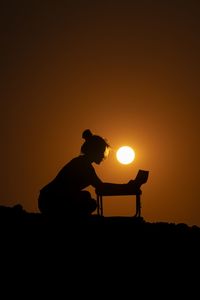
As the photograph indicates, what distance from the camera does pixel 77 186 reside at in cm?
733

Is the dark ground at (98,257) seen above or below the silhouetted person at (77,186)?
below

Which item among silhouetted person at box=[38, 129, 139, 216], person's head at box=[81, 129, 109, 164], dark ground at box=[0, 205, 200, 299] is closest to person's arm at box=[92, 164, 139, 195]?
silhouetted person at box=[38, 129, 139, 216]

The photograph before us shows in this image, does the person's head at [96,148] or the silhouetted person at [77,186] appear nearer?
the silhouetted person at [77,186]

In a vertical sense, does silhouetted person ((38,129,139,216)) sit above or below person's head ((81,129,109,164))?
below

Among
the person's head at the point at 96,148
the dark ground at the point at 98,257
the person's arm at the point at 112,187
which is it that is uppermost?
the person's head at the point at 96,148

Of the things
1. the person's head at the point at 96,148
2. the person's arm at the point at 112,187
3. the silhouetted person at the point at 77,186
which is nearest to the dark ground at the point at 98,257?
the silhouetted person at the point at 77,186

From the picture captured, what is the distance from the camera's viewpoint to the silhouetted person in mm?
7090

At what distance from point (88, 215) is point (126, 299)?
8.94ft

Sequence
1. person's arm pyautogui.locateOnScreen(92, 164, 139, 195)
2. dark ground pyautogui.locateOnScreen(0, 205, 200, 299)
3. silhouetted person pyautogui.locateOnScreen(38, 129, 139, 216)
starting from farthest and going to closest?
person's arm pyautogui.locateOnScreen(92, 164, 139, 195) < silhouetted person pyautogui.locateOnScreen(38, 129, 139, 216) < dark ground pyautogui.locateOnScreen(0, 205, 200, 299)

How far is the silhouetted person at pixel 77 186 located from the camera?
7090mm

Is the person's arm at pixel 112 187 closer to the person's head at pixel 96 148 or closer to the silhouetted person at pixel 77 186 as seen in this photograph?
the silhouetted person at pixel 77 186

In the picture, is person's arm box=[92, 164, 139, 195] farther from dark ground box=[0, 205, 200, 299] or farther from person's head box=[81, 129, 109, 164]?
dark ground box=[0, 205, 200, 299]

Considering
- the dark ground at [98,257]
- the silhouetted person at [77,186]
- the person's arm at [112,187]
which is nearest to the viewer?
the dark ground at [98,257]

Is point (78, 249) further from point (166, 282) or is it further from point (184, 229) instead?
point (184, 229)
